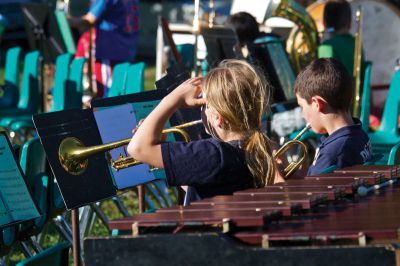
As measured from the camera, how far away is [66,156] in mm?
3973

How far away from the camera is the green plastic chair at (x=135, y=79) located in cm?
710

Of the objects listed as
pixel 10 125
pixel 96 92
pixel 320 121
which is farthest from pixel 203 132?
pixel 96 92

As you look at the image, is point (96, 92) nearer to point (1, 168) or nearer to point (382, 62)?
point (382, 62)

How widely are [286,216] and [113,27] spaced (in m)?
6.15

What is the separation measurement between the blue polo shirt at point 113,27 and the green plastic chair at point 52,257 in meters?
5.87

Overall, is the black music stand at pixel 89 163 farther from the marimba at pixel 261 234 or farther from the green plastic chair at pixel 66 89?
the green plastic chair at pixel 66 89

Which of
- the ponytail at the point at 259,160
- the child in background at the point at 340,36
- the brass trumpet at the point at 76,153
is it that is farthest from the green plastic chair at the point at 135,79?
the ponytail at the point at 259,160

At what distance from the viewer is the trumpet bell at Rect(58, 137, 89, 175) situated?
3.96 m

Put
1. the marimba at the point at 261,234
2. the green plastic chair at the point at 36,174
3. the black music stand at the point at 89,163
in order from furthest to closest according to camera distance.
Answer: the green plastic chair at the point at 36,174 → the black music stand at the point at 89,163 → the marimba at the point at 261,234

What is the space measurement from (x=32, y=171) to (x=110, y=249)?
2.24 m

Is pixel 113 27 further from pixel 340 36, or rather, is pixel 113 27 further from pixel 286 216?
pixel 286 216

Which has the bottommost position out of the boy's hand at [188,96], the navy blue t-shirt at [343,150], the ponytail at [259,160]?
the navy blue t-shirt at [343,150]

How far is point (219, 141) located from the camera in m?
3.41

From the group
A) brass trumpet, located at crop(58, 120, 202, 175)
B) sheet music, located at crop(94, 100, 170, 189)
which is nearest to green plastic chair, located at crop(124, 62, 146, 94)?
sheet music, located at crop(94, 100, 170, 189)
